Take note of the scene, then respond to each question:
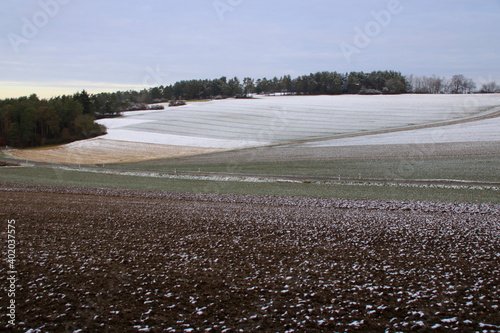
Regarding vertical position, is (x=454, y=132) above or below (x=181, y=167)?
above

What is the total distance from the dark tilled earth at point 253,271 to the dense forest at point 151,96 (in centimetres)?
6914

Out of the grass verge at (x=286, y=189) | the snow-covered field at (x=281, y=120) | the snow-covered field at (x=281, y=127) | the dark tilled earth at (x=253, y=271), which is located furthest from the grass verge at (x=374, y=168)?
the dark tilled earth at (x=253, y=271)

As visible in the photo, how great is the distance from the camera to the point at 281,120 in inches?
3270

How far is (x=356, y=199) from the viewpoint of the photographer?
25109 millimetres

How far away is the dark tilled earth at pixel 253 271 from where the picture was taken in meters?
7.75

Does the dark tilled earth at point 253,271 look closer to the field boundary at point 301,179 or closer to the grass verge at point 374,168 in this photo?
the field boundary at point 301,179

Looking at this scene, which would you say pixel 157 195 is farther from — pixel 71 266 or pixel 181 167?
pixel 181 167

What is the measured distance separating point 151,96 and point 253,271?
5542 inches

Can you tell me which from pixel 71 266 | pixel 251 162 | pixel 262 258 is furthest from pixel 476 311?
pixel 251 162

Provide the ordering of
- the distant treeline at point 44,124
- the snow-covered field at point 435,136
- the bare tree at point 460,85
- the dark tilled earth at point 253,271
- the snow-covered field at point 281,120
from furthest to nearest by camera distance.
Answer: the bare tree at point 460,85, the distant treeline at point 44,124, the snow-covered field at point 281,120, the snow-covered field at point 435,136, the dark tilled earth at point 253,271

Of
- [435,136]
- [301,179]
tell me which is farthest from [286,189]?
[435,136]

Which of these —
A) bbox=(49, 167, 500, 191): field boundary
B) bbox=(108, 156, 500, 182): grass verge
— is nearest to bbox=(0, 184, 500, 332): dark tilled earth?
bbox=(49, 167, 500, 191): field boundary

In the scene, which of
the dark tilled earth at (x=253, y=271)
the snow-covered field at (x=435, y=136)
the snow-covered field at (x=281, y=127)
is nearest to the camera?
the dark tilled earth at (x=253, y=271)

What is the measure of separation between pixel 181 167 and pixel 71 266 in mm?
37027
